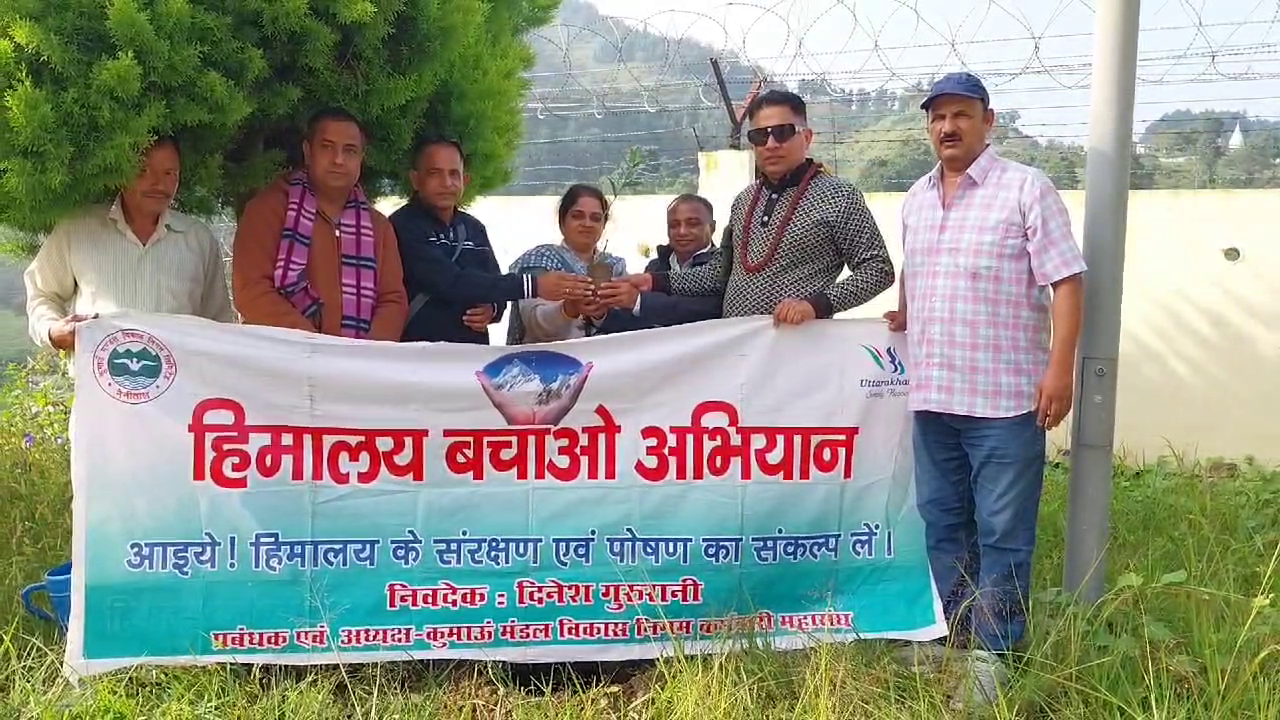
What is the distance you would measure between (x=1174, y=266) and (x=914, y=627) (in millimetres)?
4483

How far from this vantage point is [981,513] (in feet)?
10.5

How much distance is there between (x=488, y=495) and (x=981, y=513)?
1.49m

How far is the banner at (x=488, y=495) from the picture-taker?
3035 millimetres

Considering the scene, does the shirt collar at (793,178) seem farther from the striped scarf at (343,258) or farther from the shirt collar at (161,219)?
the shirt collar at (161,219)

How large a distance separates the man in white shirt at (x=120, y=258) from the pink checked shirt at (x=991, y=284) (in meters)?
2.35

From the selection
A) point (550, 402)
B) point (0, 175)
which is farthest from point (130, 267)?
point (550, 402)

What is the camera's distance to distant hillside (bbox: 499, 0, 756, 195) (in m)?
6.75

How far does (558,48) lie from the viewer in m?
6.94

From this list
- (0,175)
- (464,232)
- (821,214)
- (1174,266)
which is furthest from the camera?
(1174,266)

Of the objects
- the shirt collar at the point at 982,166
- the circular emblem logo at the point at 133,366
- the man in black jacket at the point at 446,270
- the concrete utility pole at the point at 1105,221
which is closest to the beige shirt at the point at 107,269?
the circular emblem logo at the point at 133,366

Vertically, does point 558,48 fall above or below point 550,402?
above

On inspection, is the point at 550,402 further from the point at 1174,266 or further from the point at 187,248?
the point at 1174,266

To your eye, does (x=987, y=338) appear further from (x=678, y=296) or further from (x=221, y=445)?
(x=221, y=445)

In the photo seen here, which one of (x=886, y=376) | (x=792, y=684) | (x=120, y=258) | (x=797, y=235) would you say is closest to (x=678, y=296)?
(x=797, y=235)
